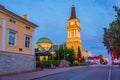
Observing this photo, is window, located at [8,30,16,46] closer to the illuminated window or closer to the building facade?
the building facade

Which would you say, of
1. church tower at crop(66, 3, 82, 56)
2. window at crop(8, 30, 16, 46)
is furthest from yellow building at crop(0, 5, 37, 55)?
church tower at crop(66, 3, 82, 56)

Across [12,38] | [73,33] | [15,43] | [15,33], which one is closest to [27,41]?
[15,43]

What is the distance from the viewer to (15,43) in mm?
37625

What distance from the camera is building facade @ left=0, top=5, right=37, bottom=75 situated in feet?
111

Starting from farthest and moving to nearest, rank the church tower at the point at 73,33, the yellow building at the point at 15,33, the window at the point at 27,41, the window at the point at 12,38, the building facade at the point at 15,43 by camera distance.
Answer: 1. the church tower at the point at 73,33
2. the window at the point at 27,41
3. the window at the point at 12,38
4. the yellow building at the point at 15,33
5. the building facade at the point at 15,43

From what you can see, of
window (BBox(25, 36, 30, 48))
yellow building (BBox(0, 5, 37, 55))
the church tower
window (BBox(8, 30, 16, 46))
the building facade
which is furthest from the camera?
the church tower

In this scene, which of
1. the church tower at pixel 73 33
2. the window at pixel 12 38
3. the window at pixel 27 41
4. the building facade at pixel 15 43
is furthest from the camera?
the church tower at pixel 73 33

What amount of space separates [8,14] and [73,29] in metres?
111

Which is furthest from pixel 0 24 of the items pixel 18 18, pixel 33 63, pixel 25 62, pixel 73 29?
pixel 73 29

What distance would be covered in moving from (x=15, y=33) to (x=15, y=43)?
1.39 metres

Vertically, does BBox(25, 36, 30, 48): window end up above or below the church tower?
below

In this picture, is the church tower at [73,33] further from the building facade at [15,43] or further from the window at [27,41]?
the building facade at [15,43]

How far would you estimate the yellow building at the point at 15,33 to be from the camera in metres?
33.9

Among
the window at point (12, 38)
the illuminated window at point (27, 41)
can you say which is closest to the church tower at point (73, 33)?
the illuminated window at point (27, 41)
